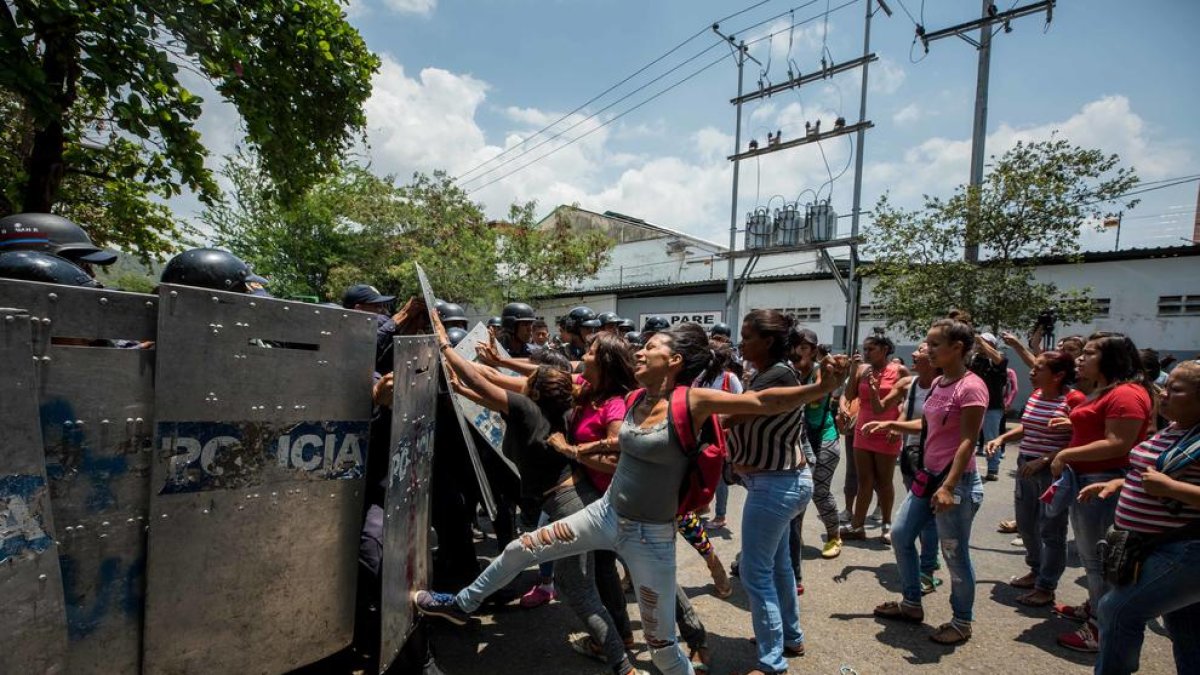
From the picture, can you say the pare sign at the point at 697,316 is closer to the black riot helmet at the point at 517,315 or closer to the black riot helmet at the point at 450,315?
the black riot helmet at the point at 517,315

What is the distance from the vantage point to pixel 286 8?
17.9 ft

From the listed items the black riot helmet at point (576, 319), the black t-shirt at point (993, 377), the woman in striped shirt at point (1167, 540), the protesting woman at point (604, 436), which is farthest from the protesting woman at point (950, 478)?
the black t-shirt at point (993, 377)

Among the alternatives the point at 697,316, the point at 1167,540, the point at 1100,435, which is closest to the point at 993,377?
the point at 1100,435

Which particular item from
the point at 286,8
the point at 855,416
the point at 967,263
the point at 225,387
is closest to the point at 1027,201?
the point at 967,263

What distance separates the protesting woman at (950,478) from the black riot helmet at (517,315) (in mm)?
3878

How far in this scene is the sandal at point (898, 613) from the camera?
3787 mm

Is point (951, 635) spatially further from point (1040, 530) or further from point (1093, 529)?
point (1040, 530)

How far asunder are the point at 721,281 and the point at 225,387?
899 inches

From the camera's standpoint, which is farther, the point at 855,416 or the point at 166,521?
the point at 855,416

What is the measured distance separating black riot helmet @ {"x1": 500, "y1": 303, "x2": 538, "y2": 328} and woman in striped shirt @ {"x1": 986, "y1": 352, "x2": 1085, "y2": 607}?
14.5 ft

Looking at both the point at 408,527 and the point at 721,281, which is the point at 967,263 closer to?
the point at 721,281

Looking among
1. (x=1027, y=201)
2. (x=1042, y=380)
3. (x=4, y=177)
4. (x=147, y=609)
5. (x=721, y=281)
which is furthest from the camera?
(x=721, y=281)

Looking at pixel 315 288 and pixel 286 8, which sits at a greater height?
pixel 286 8

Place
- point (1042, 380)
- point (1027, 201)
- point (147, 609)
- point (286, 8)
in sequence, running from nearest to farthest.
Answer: point (147, 609), point (1042, 380), point (286, 8), point (1027, 201)
